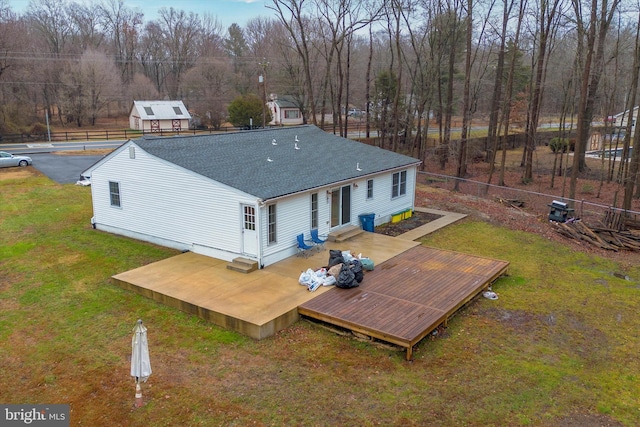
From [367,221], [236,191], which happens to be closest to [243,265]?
[236,191]

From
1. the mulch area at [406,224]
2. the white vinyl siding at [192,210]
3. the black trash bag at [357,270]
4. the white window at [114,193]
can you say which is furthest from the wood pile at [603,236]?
the white window at [114,193]

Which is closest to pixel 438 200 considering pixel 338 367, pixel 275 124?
pixel 338 367

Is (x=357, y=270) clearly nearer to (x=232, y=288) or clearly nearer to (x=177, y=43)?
(x=232, y=288)

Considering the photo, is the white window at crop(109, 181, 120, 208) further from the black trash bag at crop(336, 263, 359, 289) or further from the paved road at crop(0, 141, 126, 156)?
the paved road at crop(0, 141, 126, 156)

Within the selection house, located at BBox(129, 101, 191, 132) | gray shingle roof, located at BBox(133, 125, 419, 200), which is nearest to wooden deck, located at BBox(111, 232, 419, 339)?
gray shingle roof, located at BBox(133, 125, 419, 200)

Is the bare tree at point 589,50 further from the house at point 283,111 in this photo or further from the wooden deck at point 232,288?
the house at point 283,111
